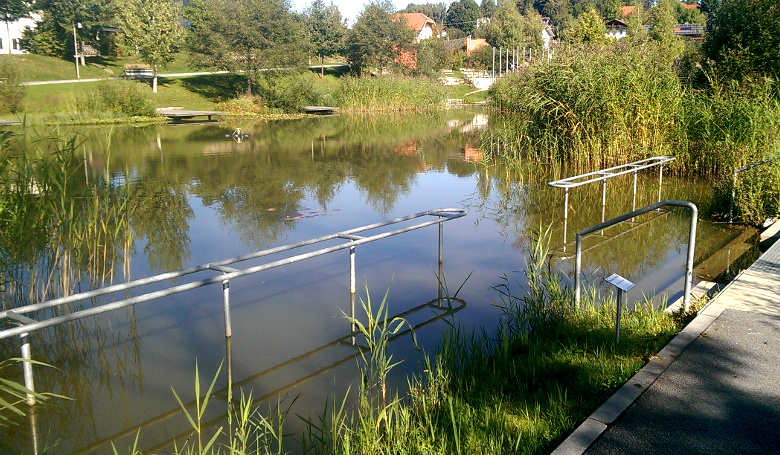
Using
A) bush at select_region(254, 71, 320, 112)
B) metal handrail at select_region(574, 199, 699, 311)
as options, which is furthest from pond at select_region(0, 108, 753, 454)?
bush at select_region(254, 71, 320, 112)

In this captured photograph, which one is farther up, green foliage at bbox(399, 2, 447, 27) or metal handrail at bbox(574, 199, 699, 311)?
green foliage at bbox(399, 2, 447, 27)

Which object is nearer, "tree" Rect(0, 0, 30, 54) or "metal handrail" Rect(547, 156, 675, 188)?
"metal handrail" Rect(547, 156, 675, 188)

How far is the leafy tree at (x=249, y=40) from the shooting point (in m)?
43.1

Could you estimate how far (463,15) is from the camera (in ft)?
414

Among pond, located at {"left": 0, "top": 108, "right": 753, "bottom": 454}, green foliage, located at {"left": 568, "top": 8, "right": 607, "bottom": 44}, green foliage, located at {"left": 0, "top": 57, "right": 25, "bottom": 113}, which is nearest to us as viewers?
pond, located at {"left": 0, "top": 108, "right": 753, "bottom": 454}

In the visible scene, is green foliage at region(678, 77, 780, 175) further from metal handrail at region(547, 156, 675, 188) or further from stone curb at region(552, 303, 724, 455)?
stone curb at region(552, 303, 724, 455)

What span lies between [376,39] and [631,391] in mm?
52775

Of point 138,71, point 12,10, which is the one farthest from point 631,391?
point 12,10

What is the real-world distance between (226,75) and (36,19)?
18046mm

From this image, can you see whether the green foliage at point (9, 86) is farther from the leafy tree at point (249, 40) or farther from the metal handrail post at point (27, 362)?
the metal handrail post at point (27, 362)

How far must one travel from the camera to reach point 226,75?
164 ft

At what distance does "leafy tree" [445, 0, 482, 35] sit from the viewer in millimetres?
118625

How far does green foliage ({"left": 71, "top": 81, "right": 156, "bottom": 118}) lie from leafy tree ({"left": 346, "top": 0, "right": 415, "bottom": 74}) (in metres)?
22.9

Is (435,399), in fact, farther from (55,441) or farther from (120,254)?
(120,254)
